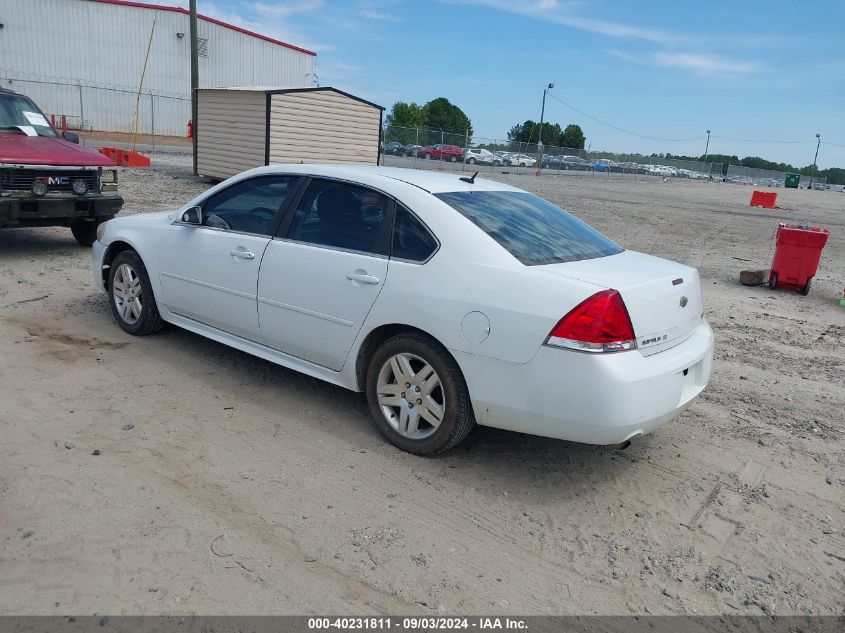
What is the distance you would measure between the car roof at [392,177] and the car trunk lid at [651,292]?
1011 mm

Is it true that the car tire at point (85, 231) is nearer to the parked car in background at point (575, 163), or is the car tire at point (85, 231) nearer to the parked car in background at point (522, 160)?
the parked car in background at point (522, 160)

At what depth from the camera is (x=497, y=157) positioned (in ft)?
152

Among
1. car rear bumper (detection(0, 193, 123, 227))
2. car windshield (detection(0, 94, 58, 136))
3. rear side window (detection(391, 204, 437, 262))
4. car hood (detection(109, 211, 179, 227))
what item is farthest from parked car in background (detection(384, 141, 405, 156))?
rear side window (detection(391, 204, 437, 262))

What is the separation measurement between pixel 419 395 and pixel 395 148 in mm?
36113

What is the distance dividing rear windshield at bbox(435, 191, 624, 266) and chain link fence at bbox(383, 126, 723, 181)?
104ft

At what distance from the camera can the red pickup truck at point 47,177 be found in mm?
7906

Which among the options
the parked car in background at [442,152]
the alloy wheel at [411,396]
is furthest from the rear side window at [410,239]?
the parked car in background at [442,152]

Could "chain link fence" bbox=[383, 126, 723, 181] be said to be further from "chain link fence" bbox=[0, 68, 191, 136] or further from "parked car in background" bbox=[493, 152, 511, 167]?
"chain link fence" bbox=[0, 68, 191, 136]

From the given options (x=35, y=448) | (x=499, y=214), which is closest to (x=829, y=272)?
(x=499, y=214)

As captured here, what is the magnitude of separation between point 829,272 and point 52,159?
450 inches

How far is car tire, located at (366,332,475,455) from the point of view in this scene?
3.80 metres

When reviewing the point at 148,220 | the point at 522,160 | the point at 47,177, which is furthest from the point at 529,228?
the point at 522,160

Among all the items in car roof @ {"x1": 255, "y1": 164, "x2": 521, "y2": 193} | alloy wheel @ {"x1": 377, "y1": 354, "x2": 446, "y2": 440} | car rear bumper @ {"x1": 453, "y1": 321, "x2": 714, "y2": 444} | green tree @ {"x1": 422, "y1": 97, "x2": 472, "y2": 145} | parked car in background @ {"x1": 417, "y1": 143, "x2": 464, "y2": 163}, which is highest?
green tree @ {"x1": 422, "y1": 97, "x2": 472, "y2": 145}

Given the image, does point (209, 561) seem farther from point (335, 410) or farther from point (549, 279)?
point (549, 279)
